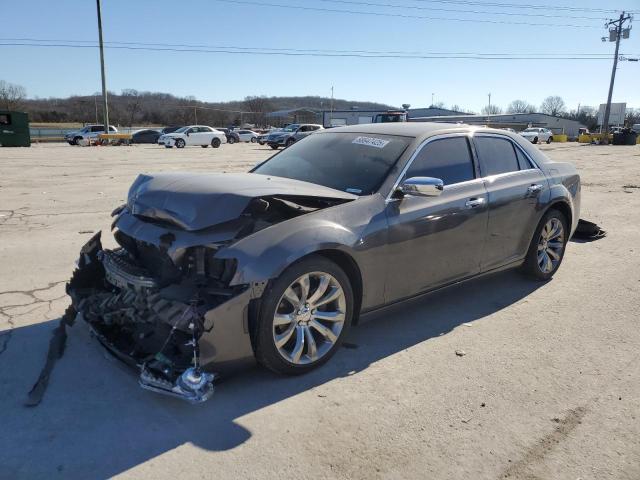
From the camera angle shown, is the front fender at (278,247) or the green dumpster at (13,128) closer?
the front fender at (278,247)

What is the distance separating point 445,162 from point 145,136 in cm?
4575

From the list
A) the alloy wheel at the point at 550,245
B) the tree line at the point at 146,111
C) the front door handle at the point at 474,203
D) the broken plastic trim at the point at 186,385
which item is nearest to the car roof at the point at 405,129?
the front door handle at the point at 474,203

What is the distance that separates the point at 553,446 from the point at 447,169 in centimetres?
239

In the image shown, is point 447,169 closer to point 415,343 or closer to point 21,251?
point 415,343

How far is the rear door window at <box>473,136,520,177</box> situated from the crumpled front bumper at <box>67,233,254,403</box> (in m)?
2.84

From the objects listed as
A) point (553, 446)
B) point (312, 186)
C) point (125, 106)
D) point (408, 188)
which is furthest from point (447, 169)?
point (125, 106)

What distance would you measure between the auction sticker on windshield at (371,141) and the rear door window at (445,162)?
0.33 m

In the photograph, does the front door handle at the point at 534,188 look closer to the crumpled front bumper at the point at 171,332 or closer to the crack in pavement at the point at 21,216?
the crumpled front bumper at the point at 171,332

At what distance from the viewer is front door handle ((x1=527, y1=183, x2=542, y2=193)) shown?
498cm

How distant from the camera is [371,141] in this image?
14.3 ft

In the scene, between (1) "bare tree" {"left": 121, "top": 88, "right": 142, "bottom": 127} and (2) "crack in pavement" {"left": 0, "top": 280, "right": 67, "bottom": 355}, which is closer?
(2) "crack in pavement" {"left": 0, "top": 280, "right": 67, "bottom": 355}

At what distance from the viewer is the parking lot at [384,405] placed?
255cm

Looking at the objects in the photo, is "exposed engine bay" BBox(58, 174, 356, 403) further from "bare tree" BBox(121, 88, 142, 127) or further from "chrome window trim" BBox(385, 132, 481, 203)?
"bare tree" BBox(121, 88, 142, 127)

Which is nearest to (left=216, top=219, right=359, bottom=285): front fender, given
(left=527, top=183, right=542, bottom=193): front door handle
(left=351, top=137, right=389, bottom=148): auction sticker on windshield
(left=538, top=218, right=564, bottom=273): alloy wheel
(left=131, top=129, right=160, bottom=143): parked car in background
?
(left=351, top=137, right=389, bottom=148): auction sticker on windshield
